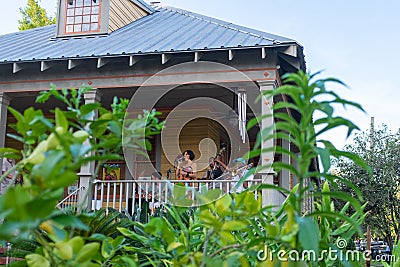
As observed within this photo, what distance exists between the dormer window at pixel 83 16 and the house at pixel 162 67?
2cm

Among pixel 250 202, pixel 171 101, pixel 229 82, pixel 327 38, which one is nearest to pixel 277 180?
pixel 171 101

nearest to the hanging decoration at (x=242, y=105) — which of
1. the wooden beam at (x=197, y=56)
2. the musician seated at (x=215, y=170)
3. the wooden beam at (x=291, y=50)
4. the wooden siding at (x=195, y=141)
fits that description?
the wooden beam at (x=197, y=56)

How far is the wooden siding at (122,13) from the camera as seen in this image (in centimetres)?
1094

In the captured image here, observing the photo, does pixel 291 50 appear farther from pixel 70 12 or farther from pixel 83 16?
pixel 70 12

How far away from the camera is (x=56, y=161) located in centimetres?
81

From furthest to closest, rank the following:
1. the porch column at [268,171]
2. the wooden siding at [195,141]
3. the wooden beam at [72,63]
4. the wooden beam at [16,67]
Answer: the wooden siding at [195,141], the wooden beam at [16,67], the wooden beam at [72,63], the porch column at [268,171]

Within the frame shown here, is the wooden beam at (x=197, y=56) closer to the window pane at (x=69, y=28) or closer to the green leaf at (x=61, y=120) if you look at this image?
the window pane at (x=69, y=28)

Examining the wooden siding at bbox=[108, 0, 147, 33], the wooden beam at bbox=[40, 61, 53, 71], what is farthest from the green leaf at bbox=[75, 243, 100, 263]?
the wooden siding at bbox=[108, 0, 147, 33]

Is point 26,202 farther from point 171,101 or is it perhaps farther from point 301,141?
point 171,101

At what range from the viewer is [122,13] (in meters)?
11.5

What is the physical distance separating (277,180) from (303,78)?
12.4 metres

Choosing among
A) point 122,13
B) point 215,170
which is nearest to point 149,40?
point 122,13

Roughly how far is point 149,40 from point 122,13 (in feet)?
8.08

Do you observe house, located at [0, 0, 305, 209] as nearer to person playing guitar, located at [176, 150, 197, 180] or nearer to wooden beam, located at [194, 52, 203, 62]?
wooden beam, located at [194, 52, 203, 62]
